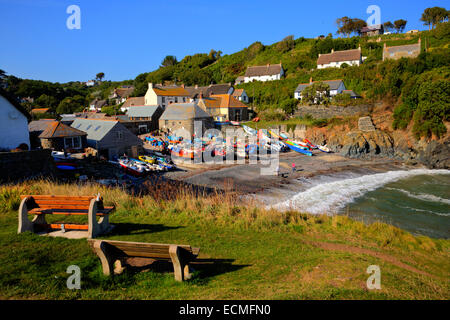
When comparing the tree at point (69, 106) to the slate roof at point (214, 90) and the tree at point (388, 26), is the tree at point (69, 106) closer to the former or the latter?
the slate roof at point (214, 90)

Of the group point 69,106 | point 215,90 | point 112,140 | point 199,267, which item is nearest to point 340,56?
point 215,90

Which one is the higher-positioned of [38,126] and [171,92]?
[171,92]

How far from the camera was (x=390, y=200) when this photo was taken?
20891 mm

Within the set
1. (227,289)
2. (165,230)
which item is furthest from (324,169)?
(227,289)

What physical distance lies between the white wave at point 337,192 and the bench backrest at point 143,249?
11.6 metres

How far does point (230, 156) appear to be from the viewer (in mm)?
33000

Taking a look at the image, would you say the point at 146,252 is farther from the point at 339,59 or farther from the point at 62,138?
the point at 339,59

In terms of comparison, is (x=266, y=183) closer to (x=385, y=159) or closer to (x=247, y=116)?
(x=385, y=159)

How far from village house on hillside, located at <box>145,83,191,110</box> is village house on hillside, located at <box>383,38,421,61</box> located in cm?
4477

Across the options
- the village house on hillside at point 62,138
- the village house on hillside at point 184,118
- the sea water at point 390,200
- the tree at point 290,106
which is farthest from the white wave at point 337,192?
the village house on hillside at point 184,118

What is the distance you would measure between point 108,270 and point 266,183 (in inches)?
782

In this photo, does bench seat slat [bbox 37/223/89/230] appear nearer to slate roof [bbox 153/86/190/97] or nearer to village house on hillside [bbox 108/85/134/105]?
slate roof [bbox 153/86/190/97]

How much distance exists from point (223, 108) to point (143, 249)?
47.4 metres

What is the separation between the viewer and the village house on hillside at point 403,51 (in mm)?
53162
